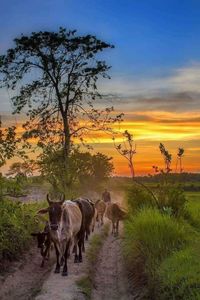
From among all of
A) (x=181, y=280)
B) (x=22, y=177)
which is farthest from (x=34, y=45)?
(x=181, y=280)

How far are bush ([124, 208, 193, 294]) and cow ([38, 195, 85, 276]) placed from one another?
1816 mm

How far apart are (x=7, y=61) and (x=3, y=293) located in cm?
2102

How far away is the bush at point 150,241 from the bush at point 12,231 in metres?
3.79

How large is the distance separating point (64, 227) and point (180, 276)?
5.60 meters

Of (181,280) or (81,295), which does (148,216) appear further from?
(181,280)

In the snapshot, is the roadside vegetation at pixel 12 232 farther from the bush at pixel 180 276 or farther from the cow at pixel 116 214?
the cow at pixel 116 214

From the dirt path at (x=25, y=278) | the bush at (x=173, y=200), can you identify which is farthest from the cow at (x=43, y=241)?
the bush at (x=173, y=200)

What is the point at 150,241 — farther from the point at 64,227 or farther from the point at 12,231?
the point at 12,231

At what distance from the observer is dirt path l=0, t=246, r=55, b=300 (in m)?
14.1

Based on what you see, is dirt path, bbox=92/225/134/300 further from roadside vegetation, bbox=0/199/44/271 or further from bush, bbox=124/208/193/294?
roadside vegetation, bbox=0/199/44/271

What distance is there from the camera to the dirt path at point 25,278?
1407 centimetres

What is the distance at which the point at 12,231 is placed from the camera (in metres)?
17.8

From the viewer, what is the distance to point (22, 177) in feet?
54.7

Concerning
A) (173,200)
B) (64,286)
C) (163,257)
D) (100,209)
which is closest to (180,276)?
(163,257)
